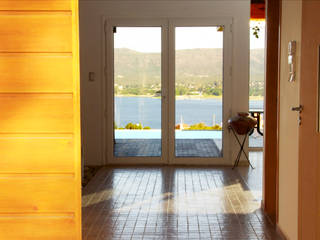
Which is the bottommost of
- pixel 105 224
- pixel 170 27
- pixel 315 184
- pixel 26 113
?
pixel 105 224

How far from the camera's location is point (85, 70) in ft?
23.7

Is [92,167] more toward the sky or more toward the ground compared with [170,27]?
more toward the ground

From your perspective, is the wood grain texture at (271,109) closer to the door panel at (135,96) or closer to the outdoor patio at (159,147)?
the outdoor patio at (159,147)

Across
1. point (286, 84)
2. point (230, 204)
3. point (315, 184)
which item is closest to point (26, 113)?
point (315, 184)

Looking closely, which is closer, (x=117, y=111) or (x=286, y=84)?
(x=286, y=84)

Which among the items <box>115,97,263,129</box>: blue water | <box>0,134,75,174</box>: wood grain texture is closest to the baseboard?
<box>0,134,75,174</box>: wood grain texture

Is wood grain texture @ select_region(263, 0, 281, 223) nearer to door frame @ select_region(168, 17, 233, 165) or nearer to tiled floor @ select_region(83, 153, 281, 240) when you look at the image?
tiled floor @ select_region(83, 153, 281, 240)

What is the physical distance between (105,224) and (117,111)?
3148 millimetres

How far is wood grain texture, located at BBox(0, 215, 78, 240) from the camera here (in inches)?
109

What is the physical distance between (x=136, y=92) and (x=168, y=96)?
48cm

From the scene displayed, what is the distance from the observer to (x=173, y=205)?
4.96m

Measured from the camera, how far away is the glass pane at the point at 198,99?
723cm

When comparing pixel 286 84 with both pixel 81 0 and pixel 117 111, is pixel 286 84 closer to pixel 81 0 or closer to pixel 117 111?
pixel 117 111

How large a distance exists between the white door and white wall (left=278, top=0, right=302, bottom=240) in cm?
322
